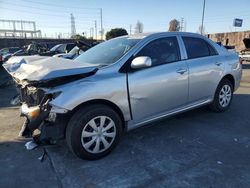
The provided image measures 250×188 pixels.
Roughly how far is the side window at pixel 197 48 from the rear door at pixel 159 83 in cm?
30

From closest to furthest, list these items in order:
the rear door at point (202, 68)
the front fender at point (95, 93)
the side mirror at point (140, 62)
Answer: the front fender at point (95, 93)
the side mirror at point (140, 62)
the rear door at point (202, 68)

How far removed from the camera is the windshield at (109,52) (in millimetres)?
3898

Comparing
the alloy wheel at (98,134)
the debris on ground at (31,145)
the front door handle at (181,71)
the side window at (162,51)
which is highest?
the side window at (162,51)

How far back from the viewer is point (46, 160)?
357 cm

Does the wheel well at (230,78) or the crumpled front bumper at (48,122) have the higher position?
the wheel well at (230,78)

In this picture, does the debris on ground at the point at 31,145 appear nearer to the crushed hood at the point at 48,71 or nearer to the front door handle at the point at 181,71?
the crushed hood at the point at 48,71

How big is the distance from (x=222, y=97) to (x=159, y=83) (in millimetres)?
2057

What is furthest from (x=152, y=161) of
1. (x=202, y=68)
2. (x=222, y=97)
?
(x=222, y=97)

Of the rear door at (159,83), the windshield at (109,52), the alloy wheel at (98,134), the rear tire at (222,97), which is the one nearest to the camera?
the alloy wheel at (98,134)

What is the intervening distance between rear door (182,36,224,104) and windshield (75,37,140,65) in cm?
110

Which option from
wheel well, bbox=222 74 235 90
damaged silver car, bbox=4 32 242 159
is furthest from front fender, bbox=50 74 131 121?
wheel well, bbox=222 74 235 90

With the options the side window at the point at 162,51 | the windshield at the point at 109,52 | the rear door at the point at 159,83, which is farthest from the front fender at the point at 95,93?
the side window at the point at 162,51

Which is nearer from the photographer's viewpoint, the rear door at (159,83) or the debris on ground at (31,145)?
the rear door at (159,83)

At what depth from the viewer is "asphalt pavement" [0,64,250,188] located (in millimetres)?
3008
